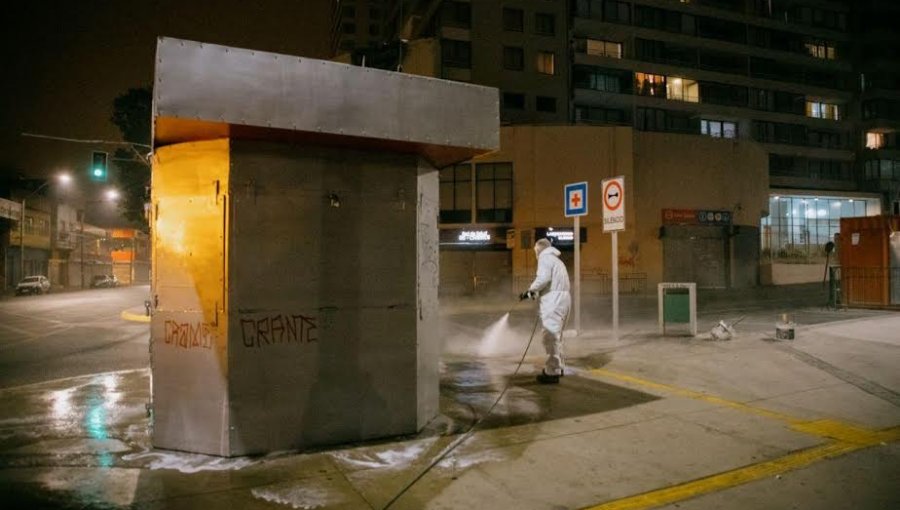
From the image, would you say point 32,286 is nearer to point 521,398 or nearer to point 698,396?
point 521,398

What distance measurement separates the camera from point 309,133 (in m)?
4.95

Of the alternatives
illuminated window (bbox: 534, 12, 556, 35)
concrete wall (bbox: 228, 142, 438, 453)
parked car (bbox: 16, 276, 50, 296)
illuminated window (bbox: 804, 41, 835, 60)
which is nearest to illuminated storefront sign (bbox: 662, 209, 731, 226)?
illuminated window (bbox: 534, 12, 556, 35)

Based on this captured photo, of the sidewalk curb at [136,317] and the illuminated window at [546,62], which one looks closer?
the sidewalk curb at [136,317]

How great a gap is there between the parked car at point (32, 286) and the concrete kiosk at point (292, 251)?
44.7 m

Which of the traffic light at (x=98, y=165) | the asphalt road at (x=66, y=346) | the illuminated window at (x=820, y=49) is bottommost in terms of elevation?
the asphalt road at (x=66, y=346)

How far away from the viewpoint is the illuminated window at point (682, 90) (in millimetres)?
52144

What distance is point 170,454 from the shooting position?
5.15 metres

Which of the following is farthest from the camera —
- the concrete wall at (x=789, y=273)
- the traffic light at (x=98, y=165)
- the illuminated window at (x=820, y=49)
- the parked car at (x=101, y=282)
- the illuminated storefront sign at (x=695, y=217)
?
the illuminated window at (x=820, y=49)

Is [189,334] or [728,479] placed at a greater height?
[189,334]

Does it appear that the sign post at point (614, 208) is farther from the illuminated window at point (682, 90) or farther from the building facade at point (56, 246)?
the building facade at point (56, 246)

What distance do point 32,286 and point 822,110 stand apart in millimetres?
73539

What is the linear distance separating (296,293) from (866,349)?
9801 millimetres

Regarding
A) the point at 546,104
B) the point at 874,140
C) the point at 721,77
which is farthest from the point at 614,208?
the point at 874,140

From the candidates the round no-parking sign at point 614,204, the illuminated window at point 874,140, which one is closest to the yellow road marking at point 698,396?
the round no-parking sign at point 614,204
